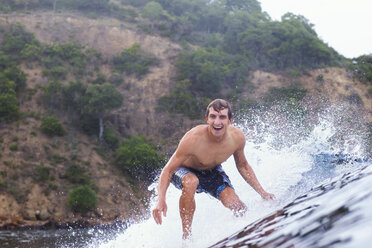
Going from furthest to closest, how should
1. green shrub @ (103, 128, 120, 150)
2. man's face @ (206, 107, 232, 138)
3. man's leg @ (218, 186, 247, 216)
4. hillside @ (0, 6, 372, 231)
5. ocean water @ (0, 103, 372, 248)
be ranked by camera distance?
green shrub @ (103, 128, 120, 150), hillside @ (0, 6, 372, 231), man's leg @ (218, 186, 247, 216), man's face @ (206, 107, 232, 138), ocean water @ (0, 103, 372, 248)

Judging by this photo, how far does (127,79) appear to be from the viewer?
3862cm

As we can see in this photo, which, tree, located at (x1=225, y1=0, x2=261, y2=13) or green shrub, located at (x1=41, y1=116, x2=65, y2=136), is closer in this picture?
green shrub, located at (x1=41, y1=116, x2=65, y2=136)

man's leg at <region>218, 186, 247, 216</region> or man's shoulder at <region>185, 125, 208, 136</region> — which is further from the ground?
man's shoulder at <region>185, 125, 208, 136</region>

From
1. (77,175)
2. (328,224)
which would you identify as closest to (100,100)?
(77,175)

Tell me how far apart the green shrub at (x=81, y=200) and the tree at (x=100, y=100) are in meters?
8.93

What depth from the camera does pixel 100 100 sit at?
108ft

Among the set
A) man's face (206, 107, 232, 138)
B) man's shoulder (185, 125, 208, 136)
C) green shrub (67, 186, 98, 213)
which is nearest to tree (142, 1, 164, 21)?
green shrub (67, 186, 98, 213)

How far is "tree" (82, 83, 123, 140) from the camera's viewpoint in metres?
32.9

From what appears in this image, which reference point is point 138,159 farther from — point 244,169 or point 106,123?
point 244,169

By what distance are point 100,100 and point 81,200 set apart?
1063 cm

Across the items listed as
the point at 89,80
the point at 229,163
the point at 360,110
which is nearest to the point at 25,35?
the point at 89,80

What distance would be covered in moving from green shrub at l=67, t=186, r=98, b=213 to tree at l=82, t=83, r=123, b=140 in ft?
29.3

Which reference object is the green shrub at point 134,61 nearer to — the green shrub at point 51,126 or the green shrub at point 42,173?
the green shrub at point 51,126

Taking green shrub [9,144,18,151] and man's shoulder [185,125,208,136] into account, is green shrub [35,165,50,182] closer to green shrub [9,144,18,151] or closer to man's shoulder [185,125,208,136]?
green shrub [9,144,18,151]
